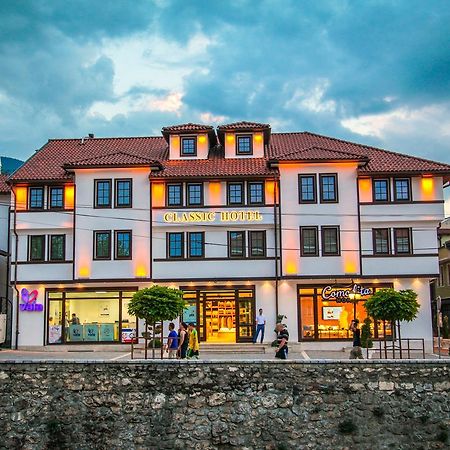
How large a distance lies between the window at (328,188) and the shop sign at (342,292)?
179 inches

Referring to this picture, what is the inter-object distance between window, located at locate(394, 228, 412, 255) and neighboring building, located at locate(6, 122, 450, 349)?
5cm

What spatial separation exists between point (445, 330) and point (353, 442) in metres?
27.0

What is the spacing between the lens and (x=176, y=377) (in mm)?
23547

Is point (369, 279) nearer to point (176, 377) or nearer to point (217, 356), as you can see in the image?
point (217, 356)

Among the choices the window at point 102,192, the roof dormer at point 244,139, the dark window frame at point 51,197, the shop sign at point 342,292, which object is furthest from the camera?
the roof dormer at point 244,139

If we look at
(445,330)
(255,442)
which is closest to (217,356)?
(255,442)

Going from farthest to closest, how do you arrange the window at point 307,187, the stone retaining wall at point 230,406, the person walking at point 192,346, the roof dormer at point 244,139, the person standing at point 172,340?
the roof dormer at point 244,139 → the window at point 307,187 → the person standing at point 172,340 → the person walking at point 192,346 → the stone retaining wall at point 230,406

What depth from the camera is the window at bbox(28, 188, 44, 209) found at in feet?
121

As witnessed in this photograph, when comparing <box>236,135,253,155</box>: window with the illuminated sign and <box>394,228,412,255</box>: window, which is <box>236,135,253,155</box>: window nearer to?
the illuminated sign

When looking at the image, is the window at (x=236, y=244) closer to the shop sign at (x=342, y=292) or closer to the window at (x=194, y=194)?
the window at (x=194, y=194)

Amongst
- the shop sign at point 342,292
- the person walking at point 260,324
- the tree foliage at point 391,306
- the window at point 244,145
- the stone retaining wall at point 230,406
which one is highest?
the window at point 244,145

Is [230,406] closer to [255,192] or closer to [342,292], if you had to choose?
[342,292]

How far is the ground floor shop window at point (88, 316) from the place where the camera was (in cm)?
3644

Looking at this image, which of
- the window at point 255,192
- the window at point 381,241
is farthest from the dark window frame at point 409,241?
the window at point 255,192
